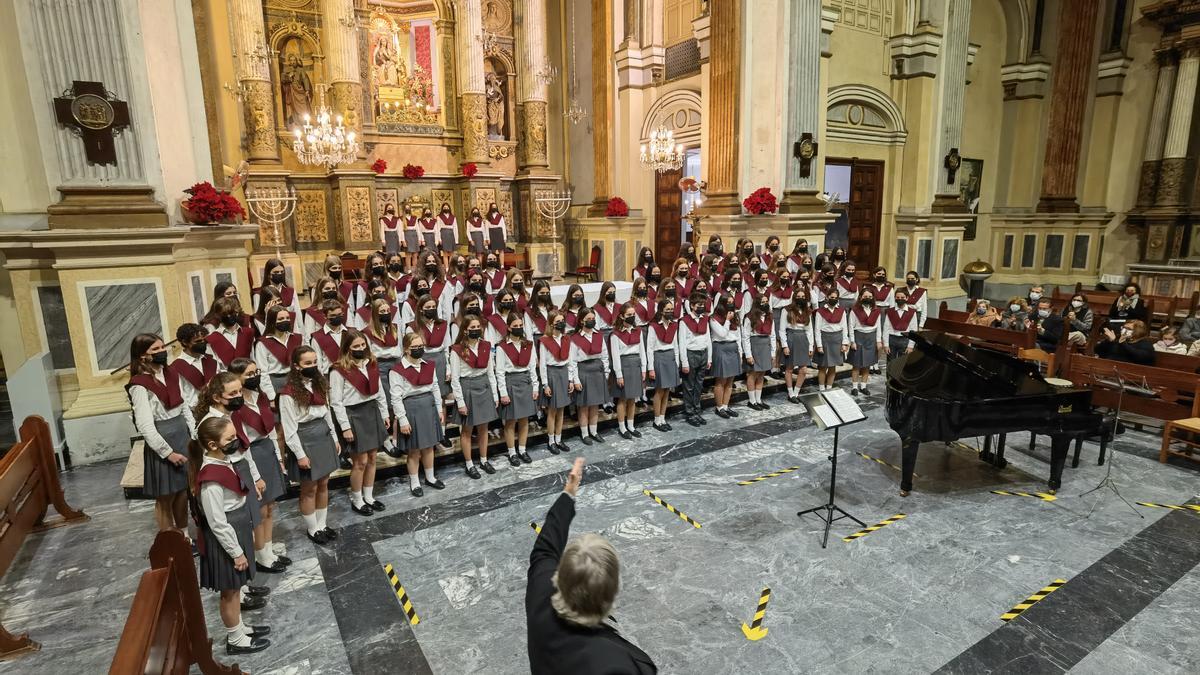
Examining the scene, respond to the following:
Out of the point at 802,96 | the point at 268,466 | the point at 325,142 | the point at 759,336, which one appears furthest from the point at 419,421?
the point at 802,96

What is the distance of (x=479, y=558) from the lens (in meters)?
5.15

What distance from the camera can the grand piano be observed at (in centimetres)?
570

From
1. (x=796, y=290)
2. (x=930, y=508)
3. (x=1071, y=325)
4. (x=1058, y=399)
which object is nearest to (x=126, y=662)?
(x=930, y=508)

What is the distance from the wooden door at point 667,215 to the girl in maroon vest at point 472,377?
10936 millimetres

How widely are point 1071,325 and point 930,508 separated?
5651 mm

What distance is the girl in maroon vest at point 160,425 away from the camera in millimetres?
4863

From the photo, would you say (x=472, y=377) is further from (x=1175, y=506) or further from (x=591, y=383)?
(x=1175, y=506)

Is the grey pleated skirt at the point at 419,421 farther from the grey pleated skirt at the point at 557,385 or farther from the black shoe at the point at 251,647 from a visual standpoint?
the black shoe at the point at 251,647

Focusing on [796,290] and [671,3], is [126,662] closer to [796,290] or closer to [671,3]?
[796,290]

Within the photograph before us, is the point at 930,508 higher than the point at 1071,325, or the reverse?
the point at 1071,325

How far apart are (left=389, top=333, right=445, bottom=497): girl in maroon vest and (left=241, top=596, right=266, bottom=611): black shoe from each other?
6.06 feet

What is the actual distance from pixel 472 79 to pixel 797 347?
12.3 metres

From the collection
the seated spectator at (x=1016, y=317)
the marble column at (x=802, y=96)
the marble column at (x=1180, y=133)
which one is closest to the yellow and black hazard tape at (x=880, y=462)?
the seated spectator at (x=1016, y=317)

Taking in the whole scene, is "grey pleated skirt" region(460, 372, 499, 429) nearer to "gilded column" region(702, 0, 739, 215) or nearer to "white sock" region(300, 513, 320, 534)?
"white sock" region(300, 513, 320, 534)
